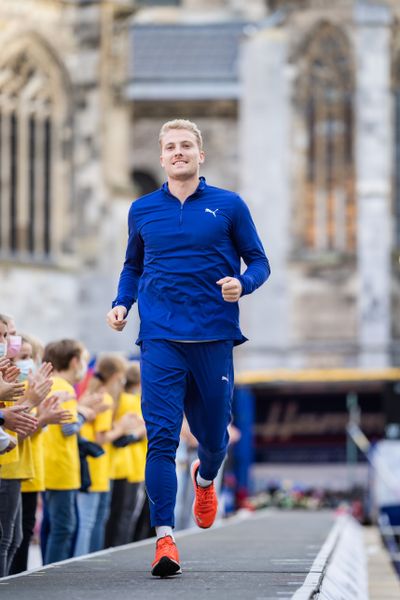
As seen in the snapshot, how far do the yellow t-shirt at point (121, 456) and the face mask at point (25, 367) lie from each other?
2.88m

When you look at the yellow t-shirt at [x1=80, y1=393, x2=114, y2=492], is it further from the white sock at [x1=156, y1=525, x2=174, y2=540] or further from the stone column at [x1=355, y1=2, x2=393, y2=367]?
the stone column at [x1=355, y1=2, x2=393, y2=367]

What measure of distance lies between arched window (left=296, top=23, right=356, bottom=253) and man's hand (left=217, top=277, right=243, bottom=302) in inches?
1273

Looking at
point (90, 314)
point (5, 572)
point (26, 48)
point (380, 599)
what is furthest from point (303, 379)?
point (5, 572)

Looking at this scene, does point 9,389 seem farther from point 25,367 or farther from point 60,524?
point 60,524

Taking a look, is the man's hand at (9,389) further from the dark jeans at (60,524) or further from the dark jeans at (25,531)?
the dark jeans at (60,524)

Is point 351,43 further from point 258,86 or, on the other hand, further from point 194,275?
point 194,275

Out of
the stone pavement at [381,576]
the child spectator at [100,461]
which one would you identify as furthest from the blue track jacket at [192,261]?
the stone pavement at [381,576]

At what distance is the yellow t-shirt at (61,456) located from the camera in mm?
10445

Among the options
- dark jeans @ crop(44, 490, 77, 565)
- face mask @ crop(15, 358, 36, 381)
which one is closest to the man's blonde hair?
face mask @ crop(15, 358, 36, 381)

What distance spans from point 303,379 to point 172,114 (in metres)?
10.6

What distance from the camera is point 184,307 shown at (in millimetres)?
7941

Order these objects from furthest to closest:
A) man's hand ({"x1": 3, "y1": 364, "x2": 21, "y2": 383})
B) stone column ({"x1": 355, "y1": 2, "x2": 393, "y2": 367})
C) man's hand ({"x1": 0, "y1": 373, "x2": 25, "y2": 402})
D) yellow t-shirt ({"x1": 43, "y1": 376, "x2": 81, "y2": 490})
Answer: stone column ({"x1": 355, "y1": 2, "x2": 393, "y2": 367}) → yellow t-shirt ({"x1": 43, "y1": 376, "x2": 81, "y2": 490}) → man's hand ({"x1": 3, "y1": 364, "x2": 21, "y2": 383}) → man's hand ({"x1": 0, "y1": 373, "x2": 25, "y2": 402})

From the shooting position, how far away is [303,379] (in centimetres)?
3375

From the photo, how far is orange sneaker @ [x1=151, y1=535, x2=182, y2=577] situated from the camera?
7.65 m
